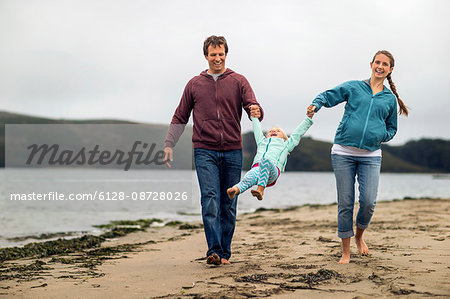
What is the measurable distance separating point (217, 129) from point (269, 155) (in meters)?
0.70

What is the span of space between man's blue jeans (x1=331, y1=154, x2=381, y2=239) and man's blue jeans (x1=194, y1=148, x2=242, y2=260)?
1.18m

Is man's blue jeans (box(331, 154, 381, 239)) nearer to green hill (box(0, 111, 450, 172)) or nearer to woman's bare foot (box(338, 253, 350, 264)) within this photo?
woman's bare foot (box(338, 253, 350, 264))

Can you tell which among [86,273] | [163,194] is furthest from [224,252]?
[163,194]

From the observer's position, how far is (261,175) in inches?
205

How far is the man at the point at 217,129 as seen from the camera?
5.16 metres

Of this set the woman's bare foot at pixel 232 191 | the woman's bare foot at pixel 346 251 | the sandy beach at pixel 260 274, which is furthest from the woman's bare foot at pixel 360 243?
the woman's bare foot at pixel 232 191

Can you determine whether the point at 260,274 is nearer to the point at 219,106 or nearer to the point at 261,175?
the point at 261,175

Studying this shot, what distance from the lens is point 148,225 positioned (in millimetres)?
14586

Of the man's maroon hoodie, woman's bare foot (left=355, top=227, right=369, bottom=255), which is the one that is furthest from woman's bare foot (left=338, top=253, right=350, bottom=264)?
the man's maroon hoodie

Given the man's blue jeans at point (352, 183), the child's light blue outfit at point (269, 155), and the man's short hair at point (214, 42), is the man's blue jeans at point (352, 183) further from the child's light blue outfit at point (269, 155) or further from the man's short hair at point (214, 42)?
the man's short hair at point (214, 42)

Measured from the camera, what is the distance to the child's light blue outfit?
5191 millimetres

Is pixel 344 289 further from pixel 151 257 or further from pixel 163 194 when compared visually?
pixel 163 194

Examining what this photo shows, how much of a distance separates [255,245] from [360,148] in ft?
9.94

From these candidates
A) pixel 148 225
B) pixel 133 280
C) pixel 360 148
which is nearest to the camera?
pixel 133 280
